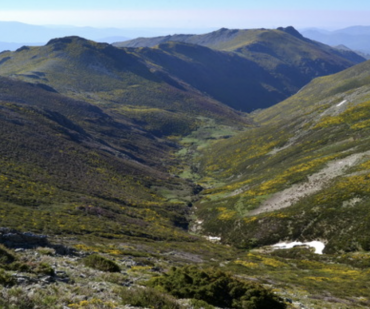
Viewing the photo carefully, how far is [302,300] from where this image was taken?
24.4 metres

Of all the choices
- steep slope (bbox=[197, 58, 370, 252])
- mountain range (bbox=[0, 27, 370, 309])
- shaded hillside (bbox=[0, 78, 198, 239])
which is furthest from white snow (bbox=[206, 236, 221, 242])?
shaded hillside (bbox=[0, 78, 198, 239])

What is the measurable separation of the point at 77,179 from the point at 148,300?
59208mm

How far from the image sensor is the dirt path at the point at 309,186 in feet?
197

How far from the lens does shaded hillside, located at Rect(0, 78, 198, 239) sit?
45469 millimetres

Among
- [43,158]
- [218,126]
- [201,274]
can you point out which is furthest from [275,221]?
[218,126]

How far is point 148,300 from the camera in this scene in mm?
15367

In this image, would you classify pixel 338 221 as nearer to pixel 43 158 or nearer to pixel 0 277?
pixel 0 277

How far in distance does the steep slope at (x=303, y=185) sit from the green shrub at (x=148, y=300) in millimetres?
35493

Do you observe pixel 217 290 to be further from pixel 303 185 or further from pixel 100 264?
pixel 303 185

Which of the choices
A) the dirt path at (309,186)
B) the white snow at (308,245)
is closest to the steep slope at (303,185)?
the dirt path at (309,186)

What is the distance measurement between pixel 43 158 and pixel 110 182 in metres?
16.0

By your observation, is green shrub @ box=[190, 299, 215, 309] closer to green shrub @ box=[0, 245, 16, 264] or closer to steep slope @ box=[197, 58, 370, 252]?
green shrub @ box=[0, 245, 16, 264]

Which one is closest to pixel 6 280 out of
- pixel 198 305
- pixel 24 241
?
pixel 198 305

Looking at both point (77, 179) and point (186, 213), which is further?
point (186, 213)
